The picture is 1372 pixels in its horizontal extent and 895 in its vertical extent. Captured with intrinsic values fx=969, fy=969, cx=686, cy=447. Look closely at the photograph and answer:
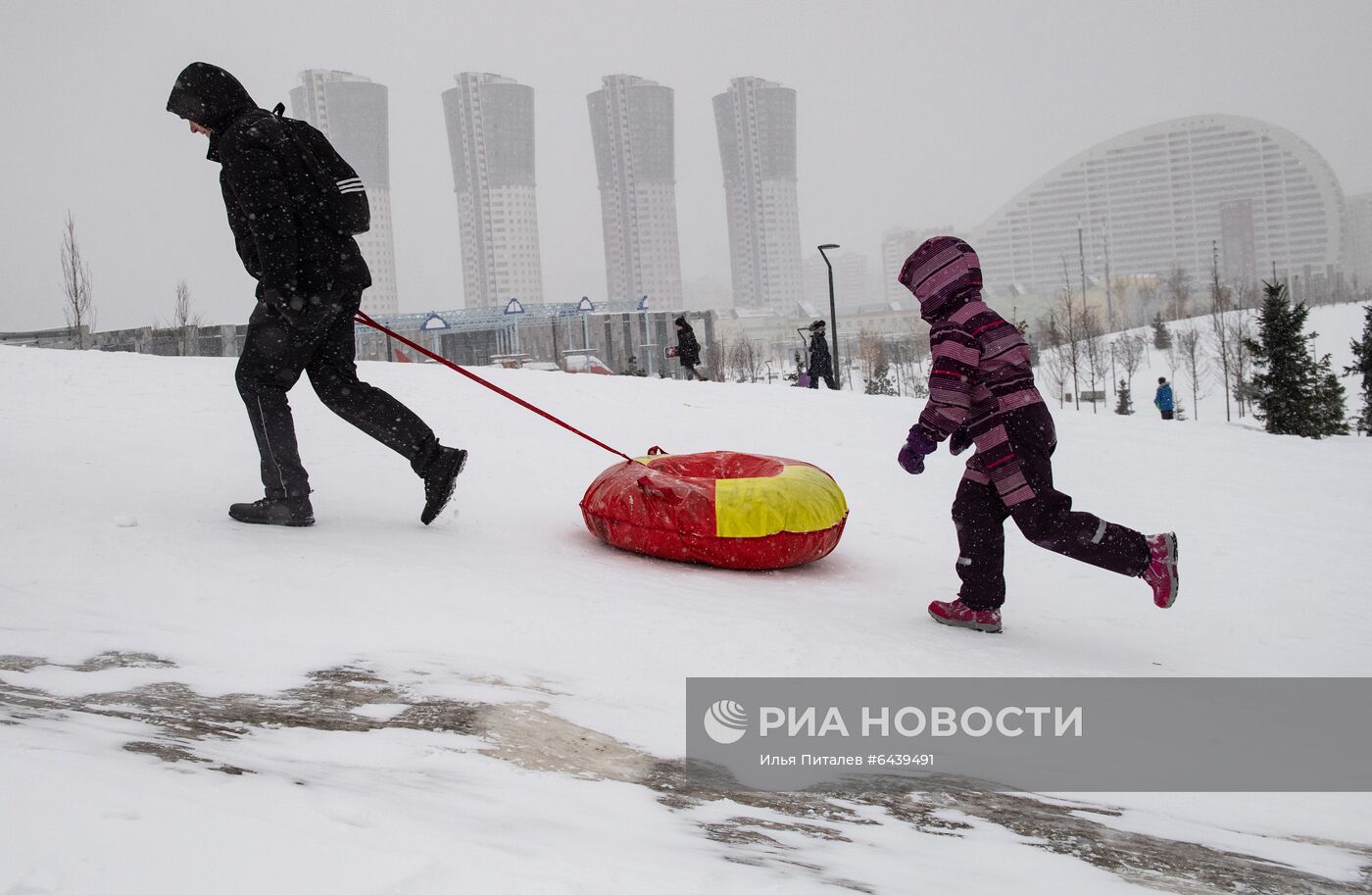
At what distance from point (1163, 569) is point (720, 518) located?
5.91 ft

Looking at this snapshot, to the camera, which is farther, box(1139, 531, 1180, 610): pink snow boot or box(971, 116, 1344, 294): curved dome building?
box(971, 116, 1344, 294): curved dome building

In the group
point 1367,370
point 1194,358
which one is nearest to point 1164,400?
point 1367,370

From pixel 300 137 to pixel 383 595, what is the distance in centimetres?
192

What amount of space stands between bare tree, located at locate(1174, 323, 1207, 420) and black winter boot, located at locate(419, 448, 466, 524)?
153 feet

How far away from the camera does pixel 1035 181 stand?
162m

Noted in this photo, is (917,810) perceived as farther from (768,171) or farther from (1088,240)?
(1088,240)

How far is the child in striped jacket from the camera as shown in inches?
145

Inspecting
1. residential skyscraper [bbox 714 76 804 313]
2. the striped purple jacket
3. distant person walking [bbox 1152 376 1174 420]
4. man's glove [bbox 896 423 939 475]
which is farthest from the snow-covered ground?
residential skyscraper [bbox 714 76 804 313]

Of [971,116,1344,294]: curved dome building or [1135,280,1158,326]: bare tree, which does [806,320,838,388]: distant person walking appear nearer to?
[1135,280,1158,326]: bare tree

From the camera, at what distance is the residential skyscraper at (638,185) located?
132 m

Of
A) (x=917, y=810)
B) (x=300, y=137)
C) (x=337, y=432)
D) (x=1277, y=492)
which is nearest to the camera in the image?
(x=917, y=810)

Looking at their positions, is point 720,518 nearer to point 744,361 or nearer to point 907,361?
point 744,361

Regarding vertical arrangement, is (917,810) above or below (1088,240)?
below

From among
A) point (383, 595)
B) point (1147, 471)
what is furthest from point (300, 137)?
point (1147, 471)
